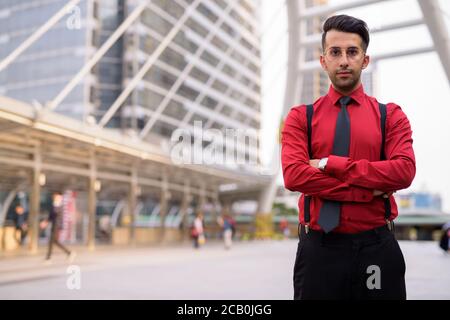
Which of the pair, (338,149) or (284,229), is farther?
(284,229)

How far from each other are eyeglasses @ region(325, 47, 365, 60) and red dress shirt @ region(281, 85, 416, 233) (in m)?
0.15

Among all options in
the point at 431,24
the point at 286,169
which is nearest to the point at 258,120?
the point at 431,24

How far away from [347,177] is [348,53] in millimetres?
449

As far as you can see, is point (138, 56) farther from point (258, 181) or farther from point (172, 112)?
point (258, 181)

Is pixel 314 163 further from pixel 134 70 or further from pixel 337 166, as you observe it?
pixel 134 70

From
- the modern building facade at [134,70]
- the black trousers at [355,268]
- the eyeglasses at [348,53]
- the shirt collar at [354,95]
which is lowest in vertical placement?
the black trousers at [355,268]

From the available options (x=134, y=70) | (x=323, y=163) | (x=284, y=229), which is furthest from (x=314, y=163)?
(x=134, y=70)

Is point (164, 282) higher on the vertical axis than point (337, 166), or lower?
lower

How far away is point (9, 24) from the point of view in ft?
183

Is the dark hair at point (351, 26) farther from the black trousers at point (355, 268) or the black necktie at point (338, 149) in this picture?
the black trousers at point (355, 268)

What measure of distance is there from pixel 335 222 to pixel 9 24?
197 ft

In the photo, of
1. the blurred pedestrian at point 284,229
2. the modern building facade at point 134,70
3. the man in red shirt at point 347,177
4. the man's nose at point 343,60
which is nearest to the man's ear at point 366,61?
the man in red shirt at point 347,177

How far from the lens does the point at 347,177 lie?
1.91m

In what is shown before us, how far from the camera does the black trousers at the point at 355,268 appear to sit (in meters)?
1.87
